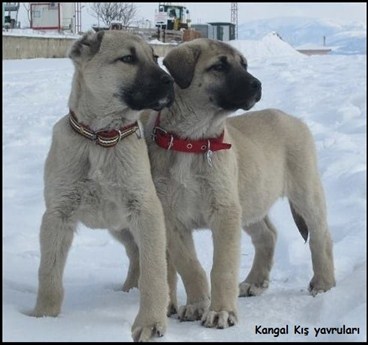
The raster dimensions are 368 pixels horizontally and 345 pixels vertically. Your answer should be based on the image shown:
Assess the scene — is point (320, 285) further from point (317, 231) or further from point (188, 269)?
point (188, 269)

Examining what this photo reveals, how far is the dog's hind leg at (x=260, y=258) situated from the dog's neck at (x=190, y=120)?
141 centimetres

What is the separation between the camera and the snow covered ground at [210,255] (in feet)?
14.6

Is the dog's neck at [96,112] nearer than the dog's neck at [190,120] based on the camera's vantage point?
Yes

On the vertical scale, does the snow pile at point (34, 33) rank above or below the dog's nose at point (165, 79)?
below

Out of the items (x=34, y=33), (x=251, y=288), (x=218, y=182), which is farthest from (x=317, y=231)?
(x=34, y=33)

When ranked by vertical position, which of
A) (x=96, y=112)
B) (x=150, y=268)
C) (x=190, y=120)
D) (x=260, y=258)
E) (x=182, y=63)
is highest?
(x=182, y=63)

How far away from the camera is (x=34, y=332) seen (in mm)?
4109

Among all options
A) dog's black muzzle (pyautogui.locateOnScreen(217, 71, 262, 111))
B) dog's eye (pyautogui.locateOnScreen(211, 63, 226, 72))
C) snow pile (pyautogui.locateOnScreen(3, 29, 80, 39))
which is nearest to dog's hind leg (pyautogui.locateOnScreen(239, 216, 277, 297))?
dog's black muzzle (pyautogui.locateOnScreen(217, 71, 262, 111))

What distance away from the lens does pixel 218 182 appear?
4.99 metres

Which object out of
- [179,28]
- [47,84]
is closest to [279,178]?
[179,28]

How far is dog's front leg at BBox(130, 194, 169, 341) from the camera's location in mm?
4316

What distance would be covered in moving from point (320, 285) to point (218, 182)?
1435mm

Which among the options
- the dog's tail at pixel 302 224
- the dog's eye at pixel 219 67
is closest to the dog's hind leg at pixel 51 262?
the dog's eye at pixel 219 67

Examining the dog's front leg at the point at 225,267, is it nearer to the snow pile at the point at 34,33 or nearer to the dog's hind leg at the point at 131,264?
the dog's hind leg at the point at 131,264
